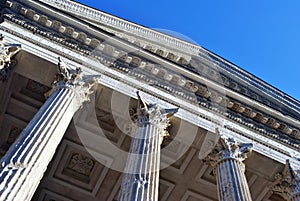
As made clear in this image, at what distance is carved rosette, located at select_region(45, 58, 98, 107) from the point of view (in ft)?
44.0

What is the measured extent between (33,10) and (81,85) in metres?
4.22

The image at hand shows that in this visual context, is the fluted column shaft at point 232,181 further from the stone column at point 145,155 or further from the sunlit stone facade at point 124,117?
the stone column at point 145,155

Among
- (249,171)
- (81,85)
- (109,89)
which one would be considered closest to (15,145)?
(81,85)

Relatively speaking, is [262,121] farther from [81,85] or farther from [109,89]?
[81,85]

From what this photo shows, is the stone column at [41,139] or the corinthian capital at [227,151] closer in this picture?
the stone column at [41,139]

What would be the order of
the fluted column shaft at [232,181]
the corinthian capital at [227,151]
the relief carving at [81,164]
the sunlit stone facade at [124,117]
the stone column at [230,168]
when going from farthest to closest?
1. the relief carving at [81,164]
2. the corinthian capital at [227,151]
3. the sunlit stone facade at [124,117]
4. the stone column at [230,168]
5. the fluted column shaft at [232,181]

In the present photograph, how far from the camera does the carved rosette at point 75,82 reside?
13.4 meters

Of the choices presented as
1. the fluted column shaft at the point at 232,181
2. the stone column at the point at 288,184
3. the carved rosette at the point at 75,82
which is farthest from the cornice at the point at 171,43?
the fluted column shaft at the point at 232,181

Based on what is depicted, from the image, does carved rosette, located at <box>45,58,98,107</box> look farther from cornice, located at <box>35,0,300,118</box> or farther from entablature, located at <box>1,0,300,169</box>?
cornice, located at <box>35,0,300,118</box>

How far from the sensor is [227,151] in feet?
46.5

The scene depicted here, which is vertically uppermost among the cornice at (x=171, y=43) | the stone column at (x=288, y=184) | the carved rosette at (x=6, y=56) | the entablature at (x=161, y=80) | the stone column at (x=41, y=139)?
the cornice at (x=171, y=43)

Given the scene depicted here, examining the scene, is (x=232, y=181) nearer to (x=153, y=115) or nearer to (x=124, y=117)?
(x=153, y=115)

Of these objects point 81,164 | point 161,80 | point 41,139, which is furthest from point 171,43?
point 41,139

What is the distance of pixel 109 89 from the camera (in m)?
14.7
